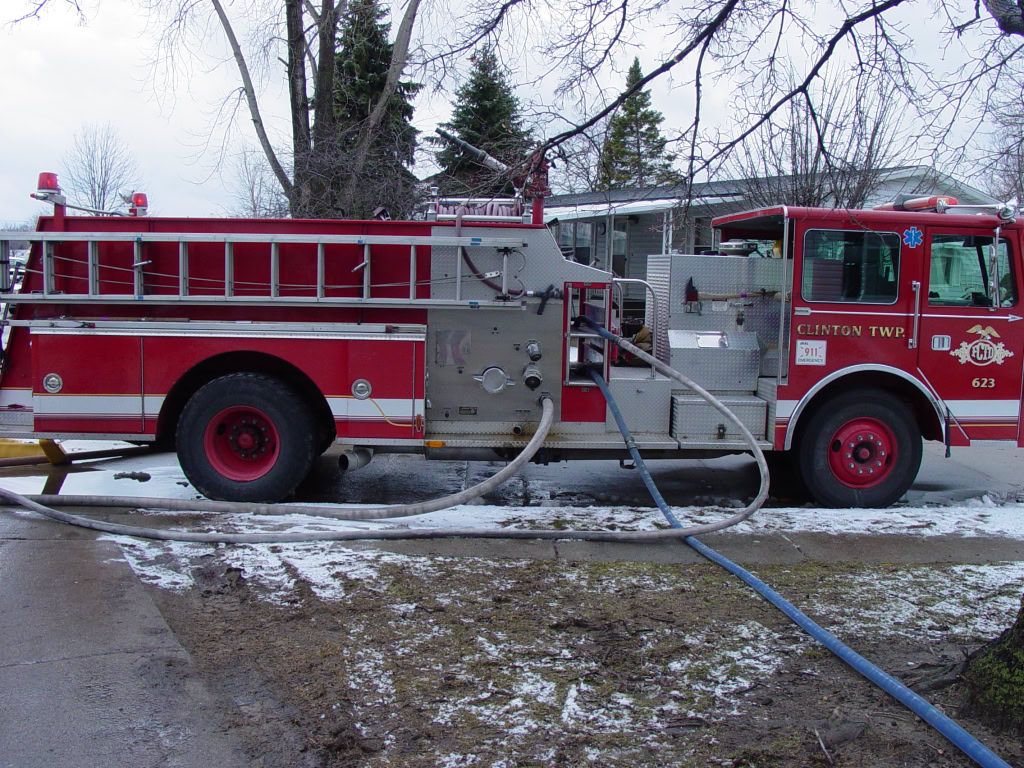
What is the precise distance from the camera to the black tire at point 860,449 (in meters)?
7.02

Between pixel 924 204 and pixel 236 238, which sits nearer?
pixel 236 238

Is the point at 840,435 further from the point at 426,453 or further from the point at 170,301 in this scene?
the point at 170,301

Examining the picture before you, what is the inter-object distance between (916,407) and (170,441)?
6259 mm

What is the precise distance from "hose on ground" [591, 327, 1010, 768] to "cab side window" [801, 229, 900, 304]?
2.45 meters

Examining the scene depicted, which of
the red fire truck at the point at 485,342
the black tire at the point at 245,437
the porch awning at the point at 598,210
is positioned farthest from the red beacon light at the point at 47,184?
the porch awning at the point at 598,210

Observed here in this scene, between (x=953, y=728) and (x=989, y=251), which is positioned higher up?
(x=989, y=251)

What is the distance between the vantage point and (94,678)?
3.65m

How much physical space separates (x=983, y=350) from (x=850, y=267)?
1.30 m

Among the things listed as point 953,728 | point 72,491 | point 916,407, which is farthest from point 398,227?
point 953,728

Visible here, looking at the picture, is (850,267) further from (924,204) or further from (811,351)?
(924,204)

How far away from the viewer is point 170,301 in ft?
21.6

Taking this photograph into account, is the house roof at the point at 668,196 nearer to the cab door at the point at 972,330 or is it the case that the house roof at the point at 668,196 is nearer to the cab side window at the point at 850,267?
the cab door at the point at 972,330

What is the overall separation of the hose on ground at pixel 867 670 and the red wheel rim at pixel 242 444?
10.3 feet

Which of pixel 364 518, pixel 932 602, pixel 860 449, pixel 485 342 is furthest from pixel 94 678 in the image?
pixel 860 449
